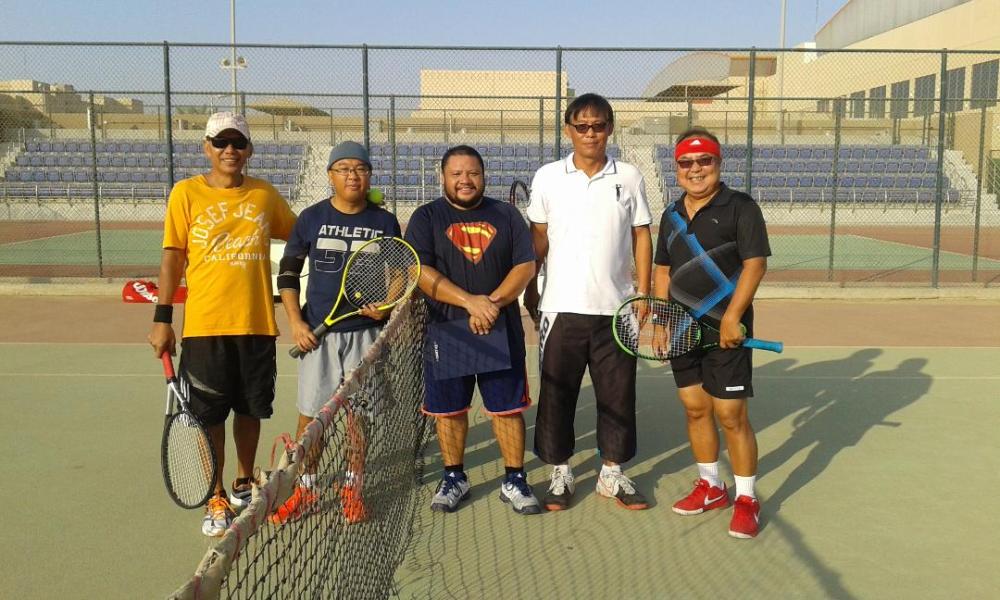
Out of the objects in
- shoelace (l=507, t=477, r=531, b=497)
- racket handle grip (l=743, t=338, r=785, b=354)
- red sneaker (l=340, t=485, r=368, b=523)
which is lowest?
shoelace (l=507, t=477, r=531, b=497)

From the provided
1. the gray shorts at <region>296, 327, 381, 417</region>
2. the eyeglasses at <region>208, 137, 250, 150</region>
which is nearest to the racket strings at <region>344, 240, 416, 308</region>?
the gray shorts at <region>296, 327, 381, 417</region>

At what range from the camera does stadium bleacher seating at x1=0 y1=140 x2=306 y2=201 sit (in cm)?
2642

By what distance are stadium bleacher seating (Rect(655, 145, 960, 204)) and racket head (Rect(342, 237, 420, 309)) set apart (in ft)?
69.4

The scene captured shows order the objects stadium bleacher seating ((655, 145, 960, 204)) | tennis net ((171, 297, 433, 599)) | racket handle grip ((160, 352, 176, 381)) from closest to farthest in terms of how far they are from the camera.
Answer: tennis net ((171, 297, 433, 599)) → racket handle grip ((160, 352, 176, 381)) → stadium bleacher seating ((655, 145, 960, 204))

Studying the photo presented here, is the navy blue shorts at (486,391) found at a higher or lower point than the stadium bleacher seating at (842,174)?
lower

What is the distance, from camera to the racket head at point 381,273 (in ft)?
13.4

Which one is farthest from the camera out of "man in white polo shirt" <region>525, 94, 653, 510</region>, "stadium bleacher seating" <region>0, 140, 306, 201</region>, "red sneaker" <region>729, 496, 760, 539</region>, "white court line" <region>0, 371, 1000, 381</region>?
"stadium bleacher seating" <region>0, 140, 306, 201</region>

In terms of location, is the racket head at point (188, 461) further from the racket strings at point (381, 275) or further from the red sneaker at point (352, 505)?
the racket strings at point (381, 275)

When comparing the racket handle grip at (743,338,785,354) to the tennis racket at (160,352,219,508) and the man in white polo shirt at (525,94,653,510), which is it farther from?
the tennis racket at (160,352,219,508)

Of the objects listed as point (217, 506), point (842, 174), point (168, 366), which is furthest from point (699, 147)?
point (842, 174)

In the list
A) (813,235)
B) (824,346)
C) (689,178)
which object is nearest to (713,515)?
(689,178)

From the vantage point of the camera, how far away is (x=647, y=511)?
443cm

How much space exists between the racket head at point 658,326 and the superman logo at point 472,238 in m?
0.73

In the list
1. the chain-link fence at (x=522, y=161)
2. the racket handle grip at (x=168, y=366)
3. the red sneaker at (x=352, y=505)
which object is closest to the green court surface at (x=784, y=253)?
the chain-link fence at (x=522, y=161)
